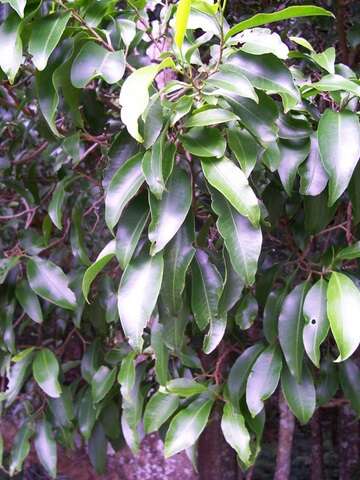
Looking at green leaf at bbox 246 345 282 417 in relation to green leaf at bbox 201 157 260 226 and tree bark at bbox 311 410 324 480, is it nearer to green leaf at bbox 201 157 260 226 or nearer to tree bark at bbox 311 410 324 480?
green leaf at bbox 201 157 260 226

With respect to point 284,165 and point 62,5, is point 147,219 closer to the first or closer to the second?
point 284,165

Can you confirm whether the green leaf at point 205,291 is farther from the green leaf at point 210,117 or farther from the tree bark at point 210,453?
the tree bark at point 210,453

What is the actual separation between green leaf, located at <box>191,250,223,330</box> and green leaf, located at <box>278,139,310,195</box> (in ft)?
0.50

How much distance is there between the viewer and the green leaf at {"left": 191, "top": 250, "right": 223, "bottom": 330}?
77 centimetres

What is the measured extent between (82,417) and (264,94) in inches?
32.5

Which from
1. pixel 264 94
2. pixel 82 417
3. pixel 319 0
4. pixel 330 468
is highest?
pixel 264 94

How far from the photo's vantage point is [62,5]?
74cm

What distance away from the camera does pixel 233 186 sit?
65cm

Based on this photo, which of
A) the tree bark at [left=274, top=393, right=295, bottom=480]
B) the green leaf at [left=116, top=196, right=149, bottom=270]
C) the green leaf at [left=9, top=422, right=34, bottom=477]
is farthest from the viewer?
the tree bark at [left=274, top=393, right=295, bottom=480]

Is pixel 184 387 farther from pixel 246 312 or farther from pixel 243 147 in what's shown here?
pixel 243 147

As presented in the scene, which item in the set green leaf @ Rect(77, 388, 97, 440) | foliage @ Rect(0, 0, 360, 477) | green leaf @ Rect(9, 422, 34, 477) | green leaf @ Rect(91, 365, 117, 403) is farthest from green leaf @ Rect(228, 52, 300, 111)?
green leaf @ Rect(9, 422, 34, 477)

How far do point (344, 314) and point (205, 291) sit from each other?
188mm

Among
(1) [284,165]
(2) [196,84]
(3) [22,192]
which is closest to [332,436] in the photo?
(3) [22,192]

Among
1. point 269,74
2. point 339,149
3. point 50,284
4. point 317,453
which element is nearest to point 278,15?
point 269,74
